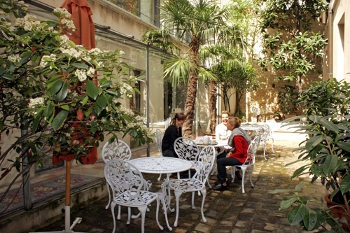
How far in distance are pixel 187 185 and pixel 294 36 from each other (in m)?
12.9

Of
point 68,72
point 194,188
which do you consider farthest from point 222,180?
point 68,72

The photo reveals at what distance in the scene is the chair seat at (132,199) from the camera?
11.0ft

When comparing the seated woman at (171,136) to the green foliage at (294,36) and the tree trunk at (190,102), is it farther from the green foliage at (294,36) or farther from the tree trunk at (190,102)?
the green foliage at (294,36)

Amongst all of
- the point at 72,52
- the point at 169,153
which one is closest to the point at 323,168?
the point at 72,52

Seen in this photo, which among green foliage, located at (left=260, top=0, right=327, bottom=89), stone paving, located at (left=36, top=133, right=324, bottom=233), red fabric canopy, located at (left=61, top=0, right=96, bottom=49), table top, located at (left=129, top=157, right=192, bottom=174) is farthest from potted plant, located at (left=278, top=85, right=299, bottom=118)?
red fabric canopy, located at (left=61, top=0, right=96, bottom=49)

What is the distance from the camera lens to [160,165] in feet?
13.6

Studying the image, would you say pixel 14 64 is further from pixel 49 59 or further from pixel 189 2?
pixel 189 2

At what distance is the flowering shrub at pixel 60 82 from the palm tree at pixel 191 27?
14.8 feet

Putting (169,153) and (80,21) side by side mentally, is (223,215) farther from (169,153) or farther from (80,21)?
(80,21)

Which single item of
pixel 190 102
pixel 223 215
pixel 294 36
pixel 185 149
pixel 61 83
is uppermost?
pixel 294 36

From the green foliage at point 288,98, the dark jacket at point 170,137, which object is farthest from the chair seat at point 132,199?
the green foliage at point 288,98

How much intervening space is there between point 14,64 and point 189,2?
6245 mm

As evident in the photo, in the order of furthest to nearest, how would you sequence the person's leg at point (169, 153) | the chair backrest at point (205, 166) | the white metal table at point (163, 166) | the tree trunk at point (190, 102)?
the tree trunk at point (190, 102)
the person's leg at point (169, 153)
the chair backrest at point (205, 166)
the white metal table at point (163, 166)

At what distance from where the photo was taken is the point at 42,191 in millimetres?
4293
